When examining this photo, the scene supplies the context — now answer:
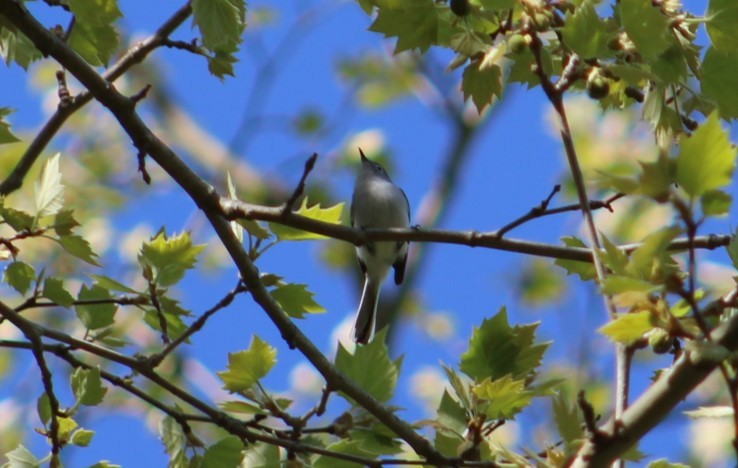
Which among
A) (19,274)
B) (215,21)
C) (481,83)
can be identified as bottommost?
(19,274)

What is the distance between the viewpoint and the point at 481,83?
7.17ft

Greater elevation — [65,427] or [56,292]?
[56,292]

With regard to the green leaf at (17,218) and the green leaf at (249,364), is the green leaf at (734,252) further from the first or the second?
the green leaf at (17,218)

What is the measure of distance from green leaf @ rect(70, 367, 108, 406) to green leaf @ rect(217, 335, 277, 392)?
0.98 ft

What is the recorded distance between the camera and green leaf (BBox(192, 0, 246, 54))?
209 cm

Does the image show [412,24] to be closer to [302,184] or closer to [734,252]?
[302,184]

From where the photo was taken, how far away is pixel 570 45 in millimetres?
1875

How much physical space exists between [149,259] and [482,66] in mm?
946

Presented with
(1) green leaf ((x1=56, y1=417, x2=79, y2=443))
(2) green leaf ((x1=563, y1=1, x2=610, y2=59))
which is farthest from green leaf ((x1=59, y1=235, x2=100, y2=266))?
(2) green leaf ((x1=563, y1=1, x2=610, y2=59))

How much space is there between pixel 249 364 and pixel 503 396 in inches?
22.5

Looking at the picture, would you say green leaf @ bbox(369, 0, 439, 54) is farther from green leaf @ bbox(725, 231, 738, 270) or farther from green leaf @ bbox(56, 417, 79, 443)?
green leaf @ bbox(56, 417, 79, 443)

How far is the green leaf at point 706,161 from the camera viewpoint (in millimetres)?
1241

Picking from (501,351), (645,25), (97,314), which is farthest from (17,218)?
(645,25)

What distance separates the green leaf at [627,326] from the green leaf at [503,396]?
51 cm
